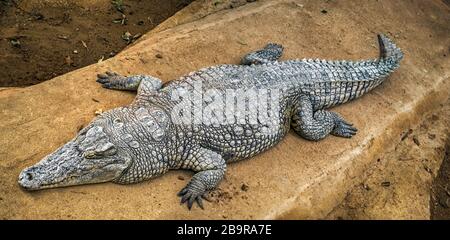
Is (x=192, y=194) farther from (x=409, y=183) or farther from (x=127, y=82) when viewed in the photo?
(x=409, y=183)

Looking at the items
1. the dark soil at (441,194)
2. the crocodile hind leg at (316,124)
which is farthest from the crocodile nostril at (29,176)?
the dark soil at (441,194)

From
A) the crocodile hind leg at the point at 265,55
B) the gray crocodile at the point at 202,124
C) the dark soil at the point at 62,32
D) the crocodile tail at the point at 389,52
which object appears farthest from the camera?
the dark soil at the point at 62,32

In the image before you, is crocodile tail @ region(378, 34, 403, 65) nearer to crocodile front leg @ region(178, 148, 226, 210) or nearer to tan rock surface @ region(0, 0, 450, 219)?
tan rock surface @ region(0, 0, 450, 219)

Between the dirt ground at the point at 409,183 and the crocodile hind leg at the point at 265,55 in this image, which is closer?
the dirt ground at the point at 409,183

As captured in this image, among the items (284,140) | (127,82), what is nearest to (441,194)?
(284,140)

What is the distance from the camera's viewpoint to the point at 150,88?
491cm

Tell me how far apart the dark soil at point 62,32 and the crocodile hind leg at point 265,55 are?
7.05ft

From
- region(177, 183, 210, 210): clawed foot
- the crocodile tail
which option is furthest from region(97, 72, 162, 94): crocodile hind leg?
the crocodile tail

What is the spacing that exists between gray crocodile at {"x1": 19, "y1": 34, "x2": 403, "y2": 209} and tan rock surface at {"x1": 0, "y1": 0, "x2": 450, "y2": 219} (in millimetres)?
145

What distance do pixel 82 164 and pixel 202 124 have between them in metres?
1.24

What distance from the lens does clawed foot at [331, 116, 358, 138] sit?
5234 mm

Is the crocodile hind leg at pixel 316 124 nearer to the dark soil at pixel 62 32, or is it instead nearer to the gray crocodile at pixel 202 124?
the gray crocodile at pixel 202 124

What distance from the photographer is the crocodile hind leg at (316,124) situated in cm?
508

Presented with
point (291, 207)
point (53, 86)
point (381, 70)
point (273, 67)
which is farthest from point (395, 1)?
point (53, 86)
